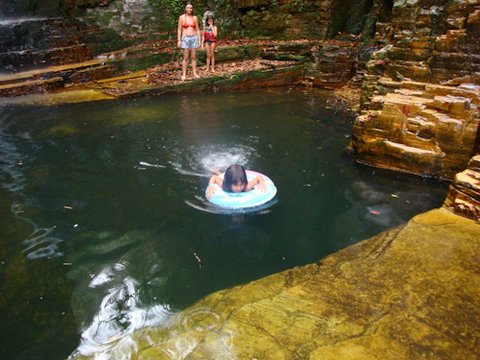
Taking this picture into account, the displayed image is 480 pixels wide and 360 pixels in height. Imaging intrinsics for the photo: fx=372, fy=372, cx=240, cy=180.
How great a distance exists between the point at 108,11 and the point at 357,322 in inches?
596

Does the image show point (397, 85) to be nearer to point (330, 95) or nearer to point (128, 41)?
point (330, 95)

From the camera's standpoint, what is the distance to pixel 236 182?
528 centimetres

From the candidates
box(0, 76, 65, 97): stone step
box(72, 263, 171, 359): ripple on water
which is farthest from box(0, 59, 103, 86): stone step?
box(72, 263, 171, 359): ripple on water

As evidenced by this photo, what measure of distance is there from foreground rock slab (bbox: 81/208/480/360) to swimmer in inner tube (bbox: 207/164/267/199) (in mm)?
1702

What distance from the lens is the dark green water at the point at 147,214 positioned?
3.63 meters

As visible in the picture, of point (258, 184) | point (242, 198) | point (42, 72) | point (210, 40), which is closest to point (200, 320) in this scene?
point (242, 198)

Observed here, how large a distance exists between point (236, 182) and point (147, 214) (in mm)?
1329

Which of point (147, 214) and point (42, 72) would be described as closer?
point (147, 214)

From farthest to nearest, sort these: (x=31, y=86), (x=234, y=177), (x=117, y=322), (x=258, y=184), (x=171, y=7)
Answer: (x=171, y=7) < (x=31, y=86) < (x=258, y=184) < (x=234, y=177) < (x=117, y=322)

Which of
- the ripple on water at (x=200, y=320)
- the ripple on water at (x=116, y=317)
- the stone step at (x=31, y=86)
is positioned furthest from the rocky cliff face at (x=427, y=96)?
the stone step at (x=31, y=86)

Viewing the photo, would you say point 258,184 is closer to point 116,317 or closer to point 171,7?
point 116,317

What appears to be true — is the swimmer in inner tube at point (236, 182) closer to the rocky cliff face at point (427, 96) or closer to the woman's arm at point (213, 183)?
the woman's arm at point (213, 183)

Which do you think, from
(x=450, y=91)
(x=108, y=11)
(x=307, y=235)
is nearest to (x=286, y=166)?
(x=307, y=235)

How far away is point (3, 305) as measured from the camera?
3615 mm
